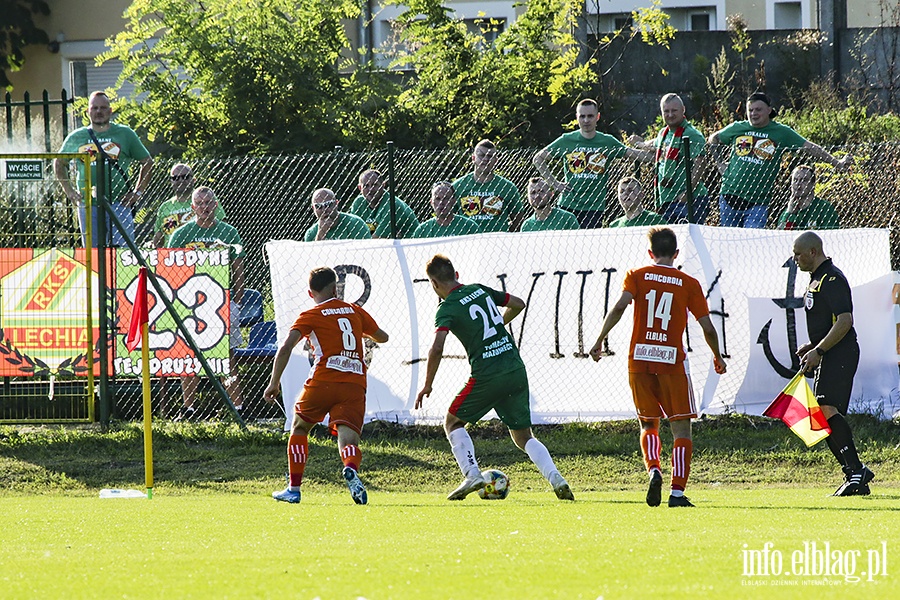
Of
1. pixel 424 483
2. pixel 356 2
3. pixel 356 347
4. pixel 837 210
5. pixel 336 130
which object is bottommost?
pixel 424 483

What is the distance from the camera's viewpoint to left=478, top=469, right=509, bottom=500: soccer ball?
9.09 metres

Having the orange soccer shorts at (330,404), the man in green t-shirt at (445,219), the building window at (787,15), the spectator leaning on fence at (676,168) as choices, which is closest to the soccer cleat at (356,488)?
the orange soccer shorts at (330,404)

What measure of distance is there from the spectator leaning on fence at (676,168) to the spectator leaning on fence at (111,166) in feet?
17.8

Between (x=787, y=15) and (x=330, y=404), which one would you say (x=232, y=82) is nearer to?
(x=330, y=404)

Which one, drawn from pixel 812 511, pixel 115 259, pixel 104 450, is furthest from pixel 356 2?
pixel 812 511

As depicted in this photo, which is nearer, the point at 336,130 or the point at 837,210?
the point at 837,210

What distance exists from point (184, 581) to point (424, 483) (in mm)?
5979

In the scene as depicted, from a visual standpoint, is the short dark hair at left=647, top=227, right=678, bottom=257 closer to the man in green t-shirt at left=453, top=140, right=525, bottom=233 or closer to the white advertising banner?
the white advertising banner

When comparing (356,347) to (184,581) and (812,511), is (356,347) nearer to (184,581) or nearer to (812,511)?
(812,511)

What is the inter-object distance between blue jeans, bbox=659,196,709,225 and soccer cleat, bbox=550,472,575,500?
445 cm

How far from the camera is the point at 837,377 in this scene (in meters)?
9.54

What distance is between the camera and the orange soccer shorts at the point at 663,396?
8656mm

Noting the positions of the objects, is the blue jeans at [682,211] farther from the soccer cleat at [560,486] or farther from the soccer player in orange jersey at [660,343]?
the soccer cleat at [560,486]

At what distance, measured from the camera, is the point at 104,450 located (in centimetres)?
1222
